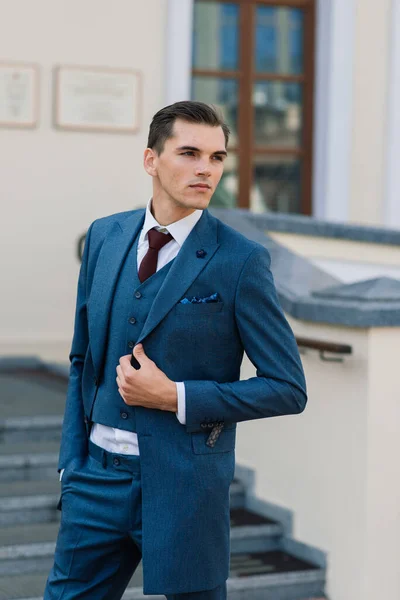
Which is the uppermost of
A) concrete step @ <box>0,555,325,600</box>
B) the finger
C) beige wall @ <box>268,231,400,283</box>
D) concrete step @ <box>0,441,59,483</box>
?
beige wall @ <box>268,231,400,283</box>

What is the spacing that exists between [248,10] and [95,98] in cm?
165

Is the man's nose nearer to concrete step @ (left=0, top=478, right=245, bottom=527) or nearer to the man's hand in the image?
the man's hand

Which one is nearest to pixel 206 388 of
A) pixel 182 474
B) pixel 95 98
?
pixel 182 474

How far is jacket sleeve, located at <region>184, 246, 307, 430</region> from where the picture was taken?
2512 millimetres

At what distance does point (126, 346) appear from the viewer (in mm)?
2590

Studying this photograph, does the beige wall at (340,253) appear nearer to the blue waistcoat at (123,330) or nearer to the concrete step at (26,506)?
the concrete step at (26,506)

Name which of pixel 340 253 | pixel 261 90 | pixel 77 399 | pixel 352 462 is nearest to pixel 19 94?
pixel 261 90

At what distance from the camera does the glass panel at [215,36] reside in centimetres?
823

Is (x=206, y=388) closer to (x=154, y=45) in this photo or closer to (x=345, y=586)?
(x=345, y=586)

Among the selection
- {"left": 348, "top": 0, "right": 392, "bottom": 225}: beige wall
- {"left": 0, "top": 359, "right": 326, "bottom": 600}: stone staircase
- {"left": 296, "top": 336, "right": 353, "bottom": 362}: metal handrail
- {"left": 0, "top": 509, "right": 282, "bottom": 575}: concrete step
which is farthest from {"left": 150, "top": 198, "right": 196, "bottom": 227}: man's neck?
{"left": 348, "top": 0, "right": 392, "bottom": 225}: beige wall

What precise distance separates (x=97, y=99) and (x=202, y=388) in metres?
5.13

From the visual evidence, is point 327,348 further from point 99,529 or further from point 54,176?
point 54,176

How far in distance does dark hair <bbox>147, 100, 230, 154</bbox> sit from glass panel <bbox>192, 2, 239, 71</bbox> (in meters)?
5.79

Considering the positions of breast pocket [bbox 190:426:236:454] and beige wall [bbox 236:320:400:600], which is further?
beige wall [bbox 236:320:400:600]
